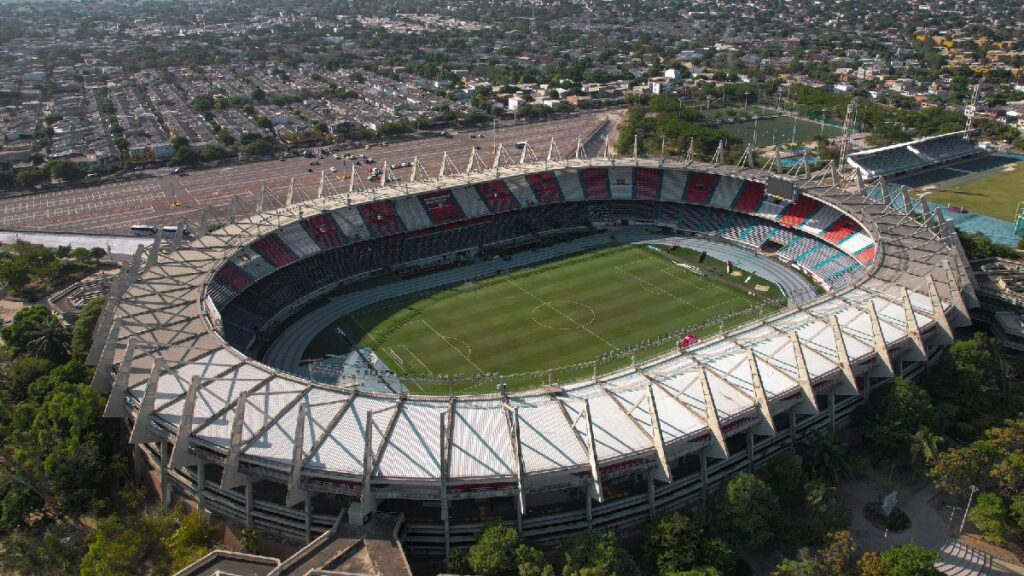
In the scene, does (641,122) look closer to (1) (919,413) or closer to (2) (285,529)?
(1) (919,413)

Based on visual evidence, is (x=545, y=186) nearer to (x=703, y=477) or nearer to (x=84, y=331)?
(x=84, y=331)

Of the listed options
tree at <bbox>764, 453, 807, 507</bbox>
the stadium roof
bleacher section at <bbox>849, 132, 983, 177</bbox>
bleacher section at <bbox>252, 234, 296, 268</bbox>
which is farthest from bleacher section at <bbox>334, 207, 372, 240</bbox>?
bleacher section at <bbox>849, 132, 983, 177</bbox>

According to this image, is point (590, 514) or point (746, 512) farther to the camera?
point (590, 514)

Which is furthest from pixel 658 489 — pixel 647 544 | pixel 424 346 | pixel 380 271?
pixel 380 271

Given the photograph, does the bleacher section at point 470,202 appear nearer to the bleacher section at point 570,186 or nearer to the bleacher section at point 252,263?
the bleacher section at point 570,186

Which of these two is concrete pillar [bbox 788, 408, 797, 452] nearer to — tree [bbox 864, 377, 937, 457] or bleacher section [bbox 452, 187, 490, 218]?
tree [bbox 864, 377, 937, 457]

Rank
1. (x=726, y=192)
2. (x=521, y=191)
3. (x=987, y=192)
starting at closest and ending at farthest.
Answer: (x=726, y=192)
(x=521, y=191)
(x=987, y=192)

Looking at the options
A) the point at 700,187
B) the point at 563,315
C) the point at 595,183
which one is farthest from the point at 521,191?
the point at 563,315
